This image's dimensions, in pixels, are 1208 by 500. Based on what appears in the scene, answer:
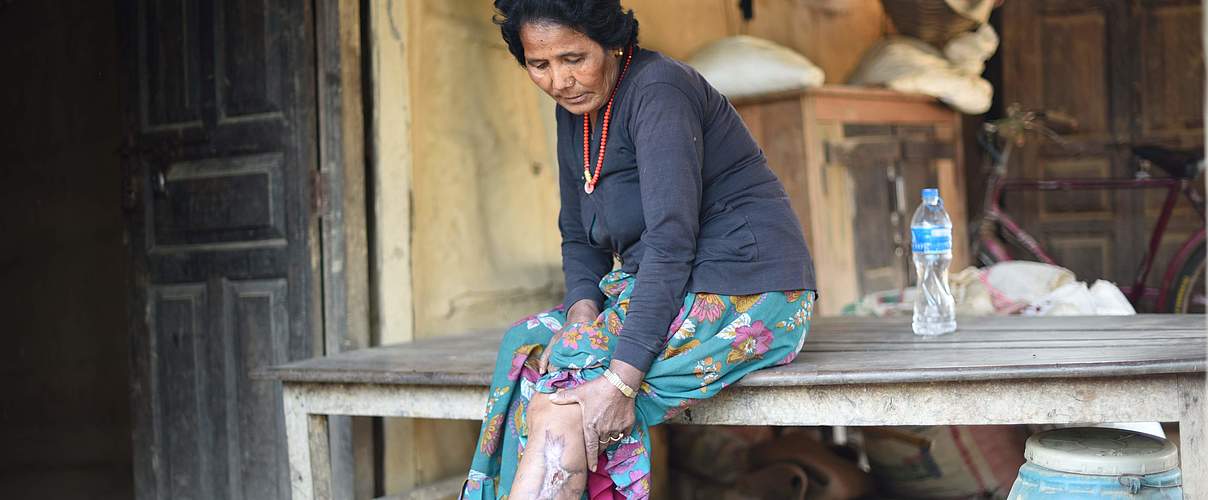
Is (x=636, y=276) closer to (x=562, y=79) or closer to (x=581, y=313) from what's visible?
(x=581, y=313)

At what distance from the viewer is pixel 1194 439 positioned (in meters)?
2.26

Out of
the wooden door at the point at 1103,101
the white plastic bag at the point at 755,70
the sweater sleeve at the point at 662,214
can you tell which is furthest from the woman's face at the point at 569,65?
the wooden door at the point at 1103,101

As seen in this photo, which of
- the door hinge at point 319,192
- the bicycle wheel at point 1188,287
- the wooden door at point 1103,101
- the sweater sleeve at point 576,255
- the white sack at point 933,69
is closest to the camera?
the sweater sleeve at point 576,255

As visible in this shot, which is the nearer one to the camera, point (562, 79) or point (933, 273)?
point (562, 79)

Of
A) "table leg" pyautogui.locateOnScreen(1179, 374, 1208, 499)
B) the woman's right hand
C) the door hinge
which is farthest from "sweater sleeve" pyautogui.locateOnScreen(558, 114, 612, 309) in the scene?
"table leg" pyautogui.locateOnScreen(1179, 374, 1208, 499)

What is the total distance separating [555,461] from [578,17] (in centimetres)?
89

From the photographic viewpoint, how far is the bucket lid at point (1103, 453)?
2.31 metres

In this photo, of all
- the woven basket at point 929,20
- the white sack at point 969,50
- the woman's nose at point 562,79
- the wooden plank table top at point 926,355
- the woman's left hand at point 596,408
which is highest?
the woven basket at point 929,20

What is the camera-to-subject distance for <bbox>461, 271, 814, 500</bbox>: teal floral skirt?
2344mm

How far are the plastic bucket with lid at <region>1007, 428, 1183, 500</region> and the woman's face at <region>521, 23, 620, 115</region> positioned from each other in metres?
1.19

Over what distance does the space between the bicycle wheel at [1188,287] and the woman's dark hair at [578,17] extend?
3.89 meters

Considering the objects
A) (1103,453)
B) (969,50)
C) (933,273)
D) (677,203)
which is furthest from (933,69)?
(677,203)

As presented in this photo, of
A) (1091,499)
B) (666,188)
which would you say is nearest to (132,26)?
(666,188)

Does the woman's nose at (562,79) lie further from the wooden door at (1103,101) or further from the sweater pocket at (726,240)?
the wooden door at (1103,101)
